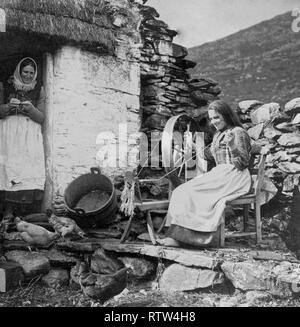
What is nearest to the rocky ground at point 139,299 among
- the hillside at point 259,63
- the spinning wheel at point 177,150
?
the spinning wheel at point 177,150

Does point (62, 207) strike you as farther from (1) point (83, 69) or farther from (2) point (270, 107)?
(2) point (270, 107)

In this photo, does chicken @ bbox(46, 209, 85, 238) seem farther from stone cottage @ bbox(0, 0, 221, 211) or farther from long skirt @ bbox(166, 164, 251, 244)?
long skirt @ bbox(166, 164, 251, 244)

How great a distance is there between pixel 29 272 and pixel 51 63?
2.43 meters

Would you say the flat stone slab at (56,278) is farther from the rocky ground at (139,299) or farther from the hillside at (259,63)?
the hillside at (259,63)

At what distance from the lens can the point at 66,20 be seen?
16.7ft

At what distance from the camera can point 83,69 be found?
5.38 metres

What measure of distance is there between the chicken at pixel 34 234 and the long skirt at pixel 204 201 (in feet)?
4.07

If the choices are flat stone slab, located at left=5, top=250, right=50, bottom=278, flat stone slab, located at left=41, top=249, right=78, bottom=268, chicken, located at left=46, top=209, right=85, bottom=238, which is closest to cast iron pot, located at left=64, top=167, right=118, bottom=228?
chicken, located at left=46, top=209, right=85, bottom=238

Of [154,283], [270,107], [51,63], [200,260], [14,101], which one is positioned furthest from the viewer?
[270,107]

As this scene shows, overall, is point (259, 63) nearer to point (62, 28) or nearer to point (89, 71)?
point (89, 71)

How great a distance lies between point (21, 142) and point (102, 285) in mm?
1966

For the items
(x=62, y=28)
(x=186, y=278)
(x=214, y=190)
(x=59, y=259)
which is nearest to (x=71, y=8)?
(x=62, y=28)

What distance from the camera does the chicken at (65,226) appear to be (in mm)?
4608
